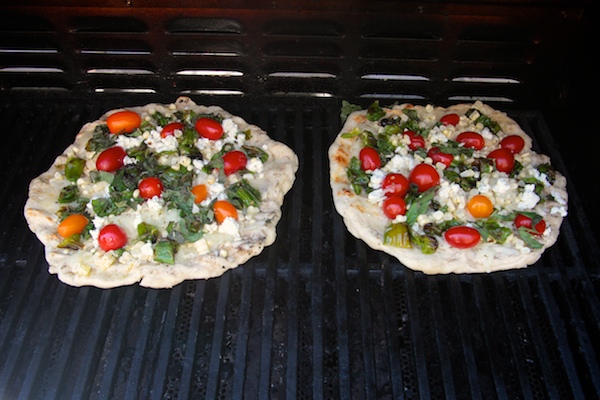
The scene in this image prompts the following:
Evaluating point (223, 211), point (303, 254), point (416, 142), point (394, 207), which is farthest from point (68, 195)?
point (416, 142)

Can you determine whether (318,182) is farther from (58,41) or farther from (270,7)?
(58,41)

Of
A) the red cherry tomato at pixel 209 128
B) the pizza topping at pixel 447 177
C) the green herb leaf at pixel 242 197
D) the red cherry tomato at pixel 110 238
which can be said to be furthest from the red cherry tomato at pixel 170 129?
the pizza topping at pixel 447 177

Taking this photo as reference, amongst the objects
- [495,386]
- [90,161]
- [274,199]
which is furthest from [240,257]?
[495,386]

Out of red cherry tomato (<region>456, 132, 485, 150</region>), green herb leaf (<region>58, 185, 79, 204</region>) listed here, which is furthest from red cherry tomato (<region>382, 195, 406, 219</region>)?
green herb leaf (<region>58, 185, 79, 204</region>)

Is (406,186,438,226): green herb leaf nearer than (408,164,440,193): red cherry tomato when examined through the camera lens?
Yes

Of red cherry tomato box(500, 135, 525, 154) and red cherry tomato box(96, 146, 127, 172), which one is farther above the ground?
red cherry tomato box(500, 135, 525, 154)

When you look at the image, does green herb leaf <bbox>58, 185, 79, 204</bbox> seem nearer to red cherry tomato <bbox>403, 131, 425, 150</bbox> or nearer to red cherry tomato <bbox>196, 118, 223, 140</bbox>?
red cherry tomato <bbox>196, 118, 223, 140</bbox>
